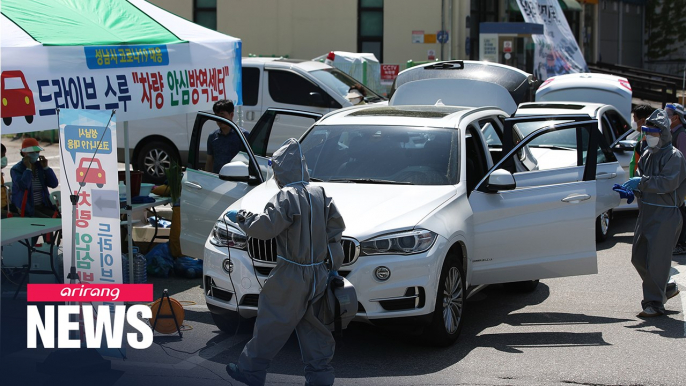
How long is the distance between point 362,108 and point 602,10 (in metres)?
29.9

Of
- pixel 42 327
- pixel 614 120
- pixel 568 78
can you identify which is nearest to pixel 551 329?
pixel 42 327

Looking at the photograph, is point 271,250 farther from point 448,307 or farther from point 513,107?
point 513,107

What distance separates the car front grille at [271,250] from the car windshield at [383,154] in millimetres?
1153

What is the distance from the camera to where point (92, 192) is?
6656 millimetres

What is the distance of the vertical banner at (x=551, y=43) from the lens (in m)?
22.6

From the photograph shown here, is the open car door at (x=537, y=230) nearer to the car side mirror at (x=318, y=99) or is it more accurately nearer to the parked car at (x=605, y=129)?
the parked car at (x=605, y=129)

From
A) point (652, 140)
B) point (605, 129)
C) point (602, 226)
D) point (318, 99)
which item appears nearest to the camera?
point (652, 140)

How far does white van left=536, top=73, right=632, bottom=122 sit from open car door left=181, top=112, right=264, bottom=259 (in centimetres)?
898

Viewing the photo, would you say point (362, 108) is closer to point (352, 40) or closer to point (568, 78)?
point (568, 78)

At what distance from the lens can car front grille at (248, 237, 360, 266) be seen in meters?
6.21

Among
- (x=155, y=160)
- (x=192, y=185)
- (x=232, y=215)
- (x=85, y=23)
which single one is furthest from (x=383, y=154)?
(x=155, y=160)

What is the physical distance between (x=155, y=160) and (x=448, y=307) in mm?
9550

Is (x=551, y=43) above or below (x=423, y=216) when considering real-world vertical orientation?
above

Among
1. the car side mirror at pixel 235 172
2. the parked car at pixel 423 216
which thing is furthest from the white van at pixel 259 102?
the car side mirror at pixel 235 172
